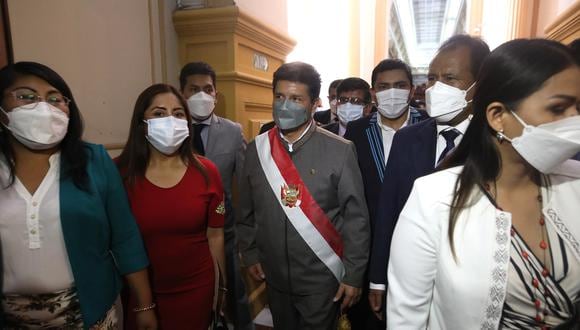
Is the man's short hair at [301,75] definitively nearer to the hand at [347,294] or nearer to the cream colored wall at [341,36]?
the hand at [347,294]

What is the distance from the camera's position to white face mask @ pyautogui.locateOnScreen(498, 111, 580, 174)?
888mm

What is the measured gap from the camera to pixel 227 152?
233cm

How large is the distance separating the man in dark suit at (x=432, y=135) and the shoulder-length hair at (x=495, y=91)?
1.32 feet

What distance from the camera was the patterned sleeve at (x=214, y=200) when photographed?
67.1 inches

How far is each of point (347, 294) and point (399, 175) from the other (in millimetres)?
682

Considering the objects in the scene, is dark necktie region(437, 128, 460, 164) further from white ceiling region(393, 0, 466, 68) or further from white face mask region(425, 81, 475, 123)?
white ceiling region(393, 0, 466, 68)

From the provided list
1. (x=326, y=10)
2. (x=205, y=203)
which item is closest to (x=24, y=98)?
(x=205, y=203)

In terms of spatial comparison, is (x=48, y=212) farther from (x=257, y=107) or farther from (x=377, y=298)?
(x=257, y=107)

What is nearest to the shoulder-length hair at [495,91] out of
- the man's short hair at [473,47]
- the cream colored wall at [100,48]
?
the man's short hair at [473,47]

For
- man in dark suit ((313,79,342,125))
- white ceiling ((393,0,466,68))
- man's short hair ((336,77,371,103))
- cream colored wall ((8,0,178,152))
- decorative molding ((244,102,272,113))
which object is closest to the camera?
cream colored wall ((8,0,178,152))

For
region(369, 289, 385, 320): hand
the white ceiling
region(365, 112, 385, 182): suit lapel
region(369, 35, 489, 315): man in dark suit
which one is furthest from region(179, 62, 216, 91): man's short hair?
the white ceiling

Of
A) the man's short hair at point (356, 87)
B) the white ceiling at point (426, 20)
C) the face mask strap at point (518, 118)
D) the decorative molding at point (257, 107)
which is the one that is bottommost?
the face mask strap at point (518, 118)

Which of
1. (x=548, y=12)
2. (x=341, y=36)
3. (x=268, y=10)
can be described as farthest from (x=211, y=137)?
(x=341, y=36)

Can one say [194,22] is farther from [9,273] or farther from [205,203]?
[9,273]
